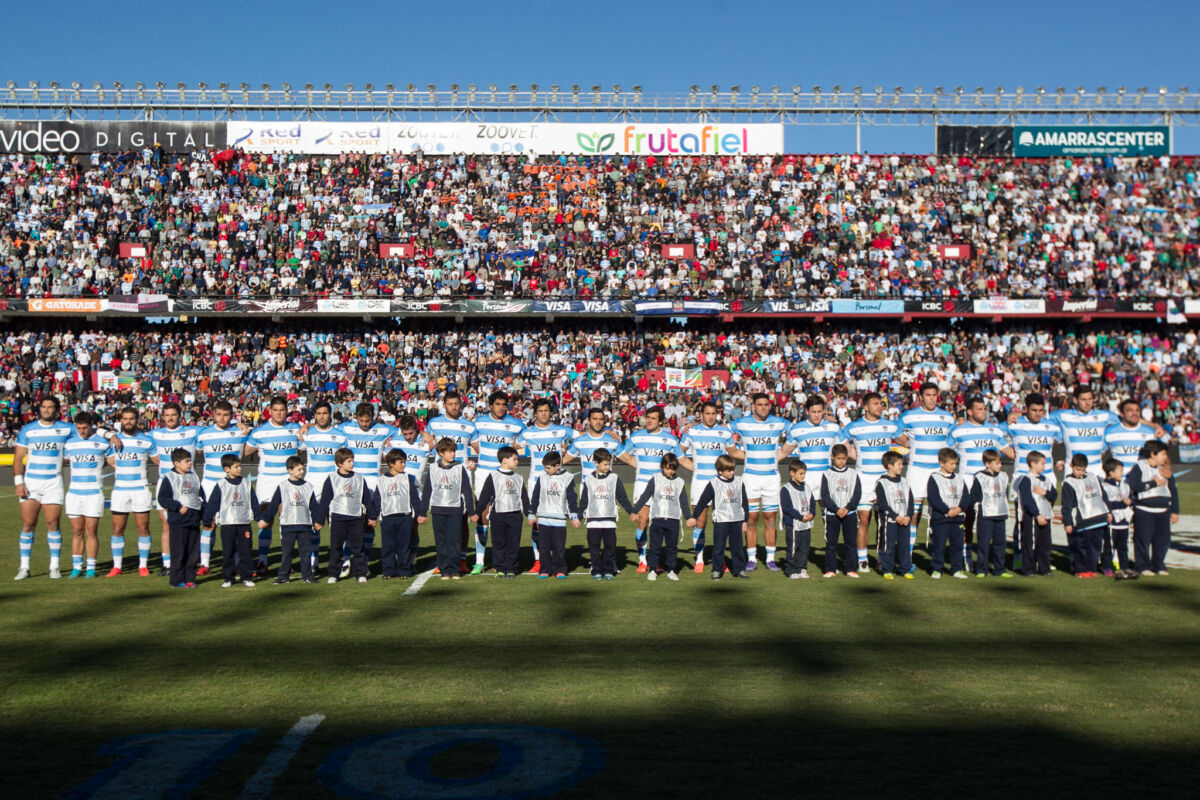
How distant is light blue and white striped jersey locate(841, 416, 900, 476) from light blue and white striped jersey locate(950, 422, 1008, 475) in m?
0.91

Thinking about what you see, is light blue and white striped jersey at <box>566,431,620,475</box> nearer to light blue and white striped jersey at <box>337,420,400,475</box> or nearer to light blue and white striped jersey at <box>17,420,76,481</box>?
light blue and white striped jersey at <box>337,420,400,475</box>

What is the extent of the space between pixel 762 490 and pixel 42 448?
951cm

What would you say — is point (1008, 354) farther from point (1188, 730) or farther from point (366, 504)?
point (1188, 730)

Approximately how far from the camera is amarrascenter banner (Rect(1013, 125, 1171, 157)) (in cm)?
4500

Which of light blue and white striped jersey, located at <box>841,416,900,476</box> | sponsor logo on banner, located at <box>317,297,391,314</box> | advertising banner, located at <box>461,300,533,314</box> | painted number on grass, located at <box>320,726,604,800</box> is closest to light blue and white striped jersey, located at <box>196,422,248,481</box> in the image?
painted number on grass, located at <box>320,726,604,800</box>

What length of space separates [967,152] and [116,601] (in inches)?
1651

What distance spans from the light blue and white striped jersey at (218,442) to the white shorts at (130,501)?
2.73 feet

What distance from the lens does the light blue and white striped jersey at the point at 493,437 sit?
14.1 metres

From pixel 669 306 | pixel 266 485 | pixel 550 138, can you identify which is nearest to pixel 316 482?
pixel 266 485

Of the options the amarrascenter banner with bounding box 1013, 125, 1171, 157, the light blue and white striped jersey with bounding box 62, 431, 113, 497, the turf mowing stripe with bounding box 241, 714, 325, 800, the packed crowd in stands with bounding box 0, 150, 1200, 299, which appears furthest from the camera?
the amarrascenter banner with bounding box 1013, 125, 1171, 157

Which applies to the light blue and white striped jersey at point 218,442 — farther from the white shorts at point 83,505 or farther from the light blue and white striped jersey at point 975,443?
the light blue and white striped jersey at point 975,443

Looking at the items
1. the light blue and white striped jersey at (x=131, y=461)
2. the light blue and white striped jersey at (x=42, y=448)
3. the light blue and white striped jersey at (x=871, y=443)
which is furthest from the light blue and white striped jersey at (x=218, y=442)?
the light blue and white striped jersey at (x=871, y=443)

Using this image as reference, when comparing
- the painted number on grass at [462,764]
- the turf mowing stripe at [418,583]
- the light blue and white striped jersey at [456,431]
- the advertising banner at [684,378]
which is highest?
the advertising banner at [684,378]

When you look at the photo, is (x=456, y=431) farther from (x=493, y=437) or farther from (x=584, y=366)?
(x=584, y=366)
